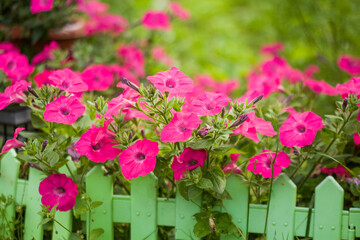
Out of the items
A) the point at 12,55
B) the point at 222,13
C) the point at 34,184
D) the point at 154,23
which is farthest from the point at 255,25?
the point at 34,184

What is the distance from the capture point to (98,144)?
1.53m

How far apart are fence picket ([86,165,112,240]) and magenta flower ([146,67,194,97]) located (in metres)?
0.42

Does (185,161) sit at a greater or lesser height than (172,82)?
lesser

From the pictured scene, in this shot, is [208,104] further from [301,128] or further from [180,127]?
[301,128]

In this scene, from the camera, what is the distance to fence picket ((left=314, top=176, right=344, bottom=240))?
1499mm

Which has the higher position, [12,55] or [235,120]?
[12,55]

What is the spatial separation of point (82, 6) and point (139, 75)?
625 mm

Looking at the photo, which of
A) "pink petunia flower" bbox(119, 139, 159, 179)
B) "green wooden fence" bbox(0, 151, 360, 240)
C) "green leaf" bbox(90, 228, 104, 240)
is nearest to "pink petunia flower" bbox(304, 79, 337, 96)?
"green wooden fence" bbox(0, 151, 360, 240)

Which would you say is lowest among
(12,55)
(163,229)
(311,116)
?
(163,229)

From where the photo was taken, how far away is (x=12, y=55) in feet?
6.63

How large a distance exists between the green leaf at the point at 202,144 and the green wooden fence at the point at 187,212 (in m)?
0.22

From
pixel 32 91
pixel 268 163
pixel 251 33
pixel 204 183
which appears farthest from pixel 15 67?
pixel 251 33

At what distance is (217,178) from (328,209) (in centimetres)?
41

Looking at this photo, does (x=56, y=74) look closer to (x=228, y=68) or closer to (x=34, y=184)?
(x=34, y=184)
